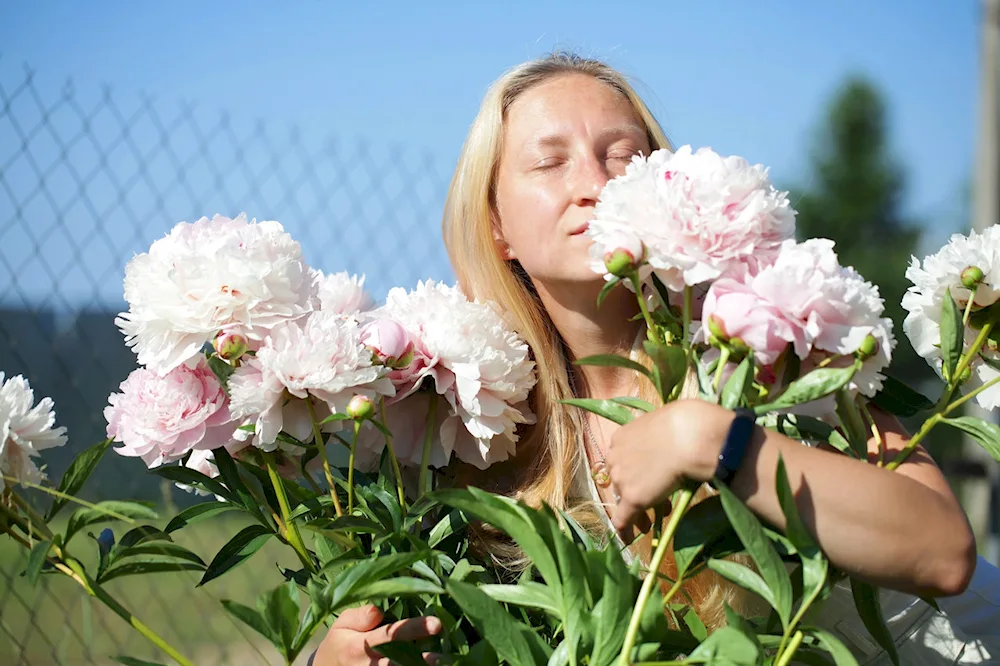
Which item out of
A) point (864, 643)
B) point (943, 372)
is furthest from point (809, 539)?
point (864, 643)

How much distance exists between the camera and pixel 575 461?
159cm

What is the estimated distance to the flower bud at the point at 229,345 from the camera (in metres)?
1.04

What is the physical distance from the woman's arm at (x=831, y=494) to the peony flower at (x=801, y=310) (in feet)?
0.26

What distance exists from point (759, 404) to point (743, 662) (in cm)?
24

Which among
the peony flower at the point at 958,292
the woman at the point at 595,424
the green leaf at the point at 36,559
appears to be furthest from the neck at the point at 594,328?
the green leaf at the point at 36,559

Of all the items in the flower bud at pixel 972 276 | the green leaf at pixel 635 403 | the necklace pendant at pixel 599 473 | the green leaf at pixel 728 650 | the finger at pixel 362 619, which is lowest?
the necklace pendant at pixel 599 473

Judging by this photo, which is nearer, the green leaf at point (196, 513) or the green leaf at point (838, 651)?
the green leaf at point (838, 651)

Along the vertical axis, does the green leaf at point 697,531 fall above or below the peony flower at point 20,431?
below

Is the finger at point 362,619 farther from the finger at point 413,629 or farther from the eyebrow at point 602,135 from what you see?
the eyebrow at point 602,135

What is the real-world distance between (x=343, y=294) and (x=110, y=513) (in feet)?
1.60

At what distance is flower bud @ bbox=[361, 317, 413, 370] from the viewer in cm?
112

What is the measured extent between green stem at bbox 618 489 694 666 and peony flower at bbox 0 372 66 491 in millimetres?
633

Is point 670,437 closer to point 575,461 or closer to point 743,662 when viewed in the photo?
point 743,662

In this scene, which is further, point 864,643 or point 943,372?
point 864,643
